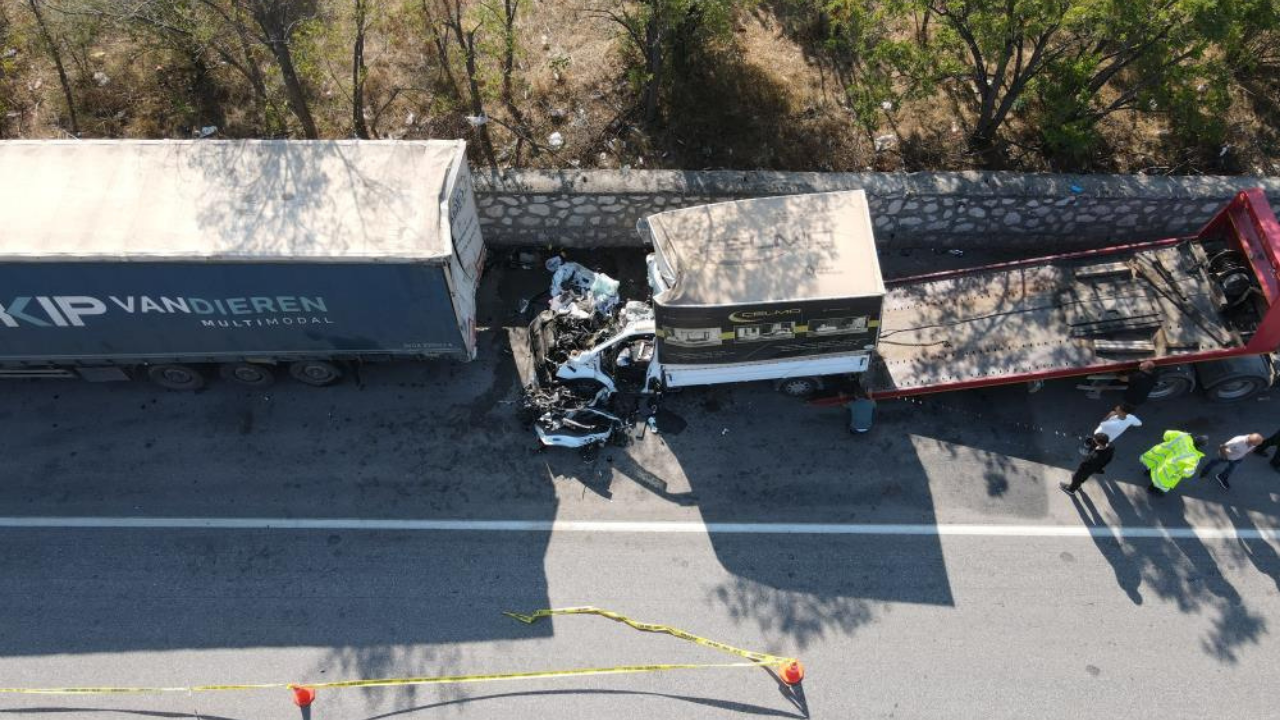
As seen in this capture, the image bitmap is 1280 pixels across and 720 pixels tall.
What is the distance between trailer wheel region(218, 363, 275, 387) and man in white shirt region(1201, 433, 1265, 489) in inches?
475

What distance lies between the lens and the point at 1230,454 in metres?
9.79

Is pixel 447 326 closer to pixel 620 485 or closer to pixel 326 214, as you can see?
pixel 326 214

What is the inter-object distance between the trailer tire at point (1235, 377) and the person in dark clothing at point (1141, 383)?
0.77m

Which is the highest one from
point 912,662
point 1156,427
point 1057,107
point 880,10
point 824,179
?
point 880,10

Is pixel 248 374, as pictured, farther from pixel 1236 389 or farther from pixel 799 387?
pixel 1236 389

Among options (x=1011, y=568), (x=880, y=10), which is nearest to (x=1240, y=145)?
(x=880, y=10)

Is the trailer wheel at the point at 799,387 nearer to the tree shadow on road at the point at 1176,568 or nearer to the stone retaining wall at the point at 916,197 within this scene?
the stone retaining wall at the point at 916,197

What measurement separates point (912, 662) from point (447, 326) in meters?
6.66

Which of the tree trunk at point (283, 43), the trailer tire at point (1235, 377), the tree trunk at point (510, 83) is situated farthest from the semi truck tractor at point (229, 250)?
the trailer tire at point (1235, 377)

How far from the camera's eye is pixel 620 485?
413 inches

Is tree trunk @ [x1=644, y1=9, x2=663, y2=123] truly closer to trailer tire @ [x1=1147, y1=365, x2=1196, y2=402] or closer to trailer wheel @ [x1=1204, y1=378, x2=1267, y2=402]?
trailer tire @ [x1=1147, y1=365, x2=1196, y2=402]

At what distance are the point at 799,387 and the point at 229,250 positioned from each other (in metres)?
7.11

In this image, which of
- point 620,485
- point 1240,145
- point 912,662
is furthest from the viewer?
point 1240,145

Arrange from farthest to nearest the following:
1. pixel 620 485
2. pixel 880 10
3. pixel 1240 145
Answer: pixel 1240 145
pixel 880 10
pixel 620 485
